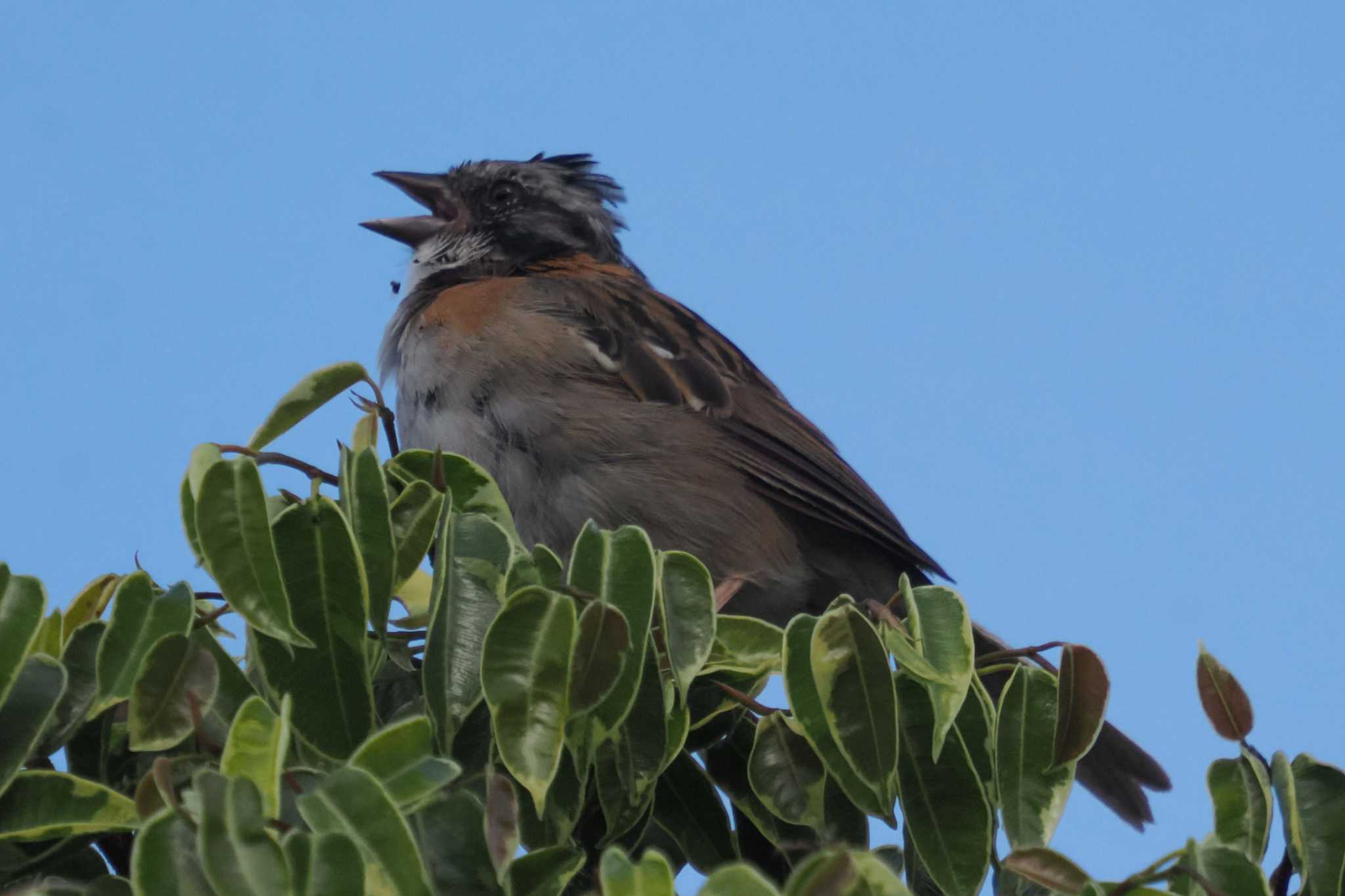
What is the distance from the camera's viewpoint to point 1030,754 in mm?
2256

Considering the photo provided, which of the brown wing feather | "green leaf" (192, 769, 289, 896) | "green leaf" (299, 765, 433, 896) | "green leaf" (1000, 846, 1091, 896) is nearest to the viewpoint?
"green leaf" (192, 769, 289, 896)

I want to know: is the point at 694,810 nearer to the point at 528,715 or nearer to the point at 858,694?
the point at 858,694

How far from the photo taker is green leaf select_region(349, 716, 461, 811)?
1.74 m

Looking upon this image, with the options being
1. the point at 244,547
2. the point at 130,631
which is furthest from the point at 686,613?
the point at 130,631

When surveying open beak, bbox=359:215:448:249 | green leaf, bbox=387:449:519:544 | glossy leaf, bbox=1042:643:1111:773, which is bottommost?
glossy leaf, bbox=1042:643:1111:773

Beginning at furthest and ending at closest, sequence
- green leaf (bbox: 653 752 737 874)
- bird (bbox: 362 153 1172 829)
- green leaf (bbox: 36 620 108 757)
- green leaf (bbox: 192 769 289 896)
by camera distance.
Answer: bird (bbox: 362 153 1172 829), green leaf (bbox: 653 752 737 874), green leaf (bbox: 36 620 108 757), green leaf (bbox: 192 769 289 896)

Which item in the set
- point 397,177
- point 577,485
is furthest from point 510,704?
point 397,177

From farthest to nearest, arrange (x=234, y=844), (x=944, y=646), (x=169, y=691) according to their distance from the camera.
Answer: (x=944, y=646) → (x=169, y=691) → (x=234, y=844)

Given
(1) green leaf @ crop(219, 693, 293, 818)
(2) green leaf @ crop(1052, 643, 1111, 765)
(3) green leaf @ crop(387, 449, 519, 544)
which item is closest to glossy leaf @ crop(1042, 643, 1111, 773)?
(2) green leaf @ crop(1052, 643, 1111, 765)

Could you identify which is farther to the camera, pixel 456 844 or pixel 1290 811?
pixel 1290 811

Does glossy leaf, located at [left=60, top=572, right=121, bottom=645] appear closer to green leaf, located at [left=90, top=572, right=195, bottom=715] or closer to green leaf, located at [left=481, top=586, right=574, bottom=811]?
green leaf, located at [left=90, top=572, right=195, bottom=715]

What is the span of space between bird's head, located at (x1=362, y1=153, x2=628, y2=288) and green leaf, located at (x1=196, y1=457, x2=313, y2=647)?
11.7 ft

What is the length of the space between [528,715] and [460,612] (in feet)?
0.81

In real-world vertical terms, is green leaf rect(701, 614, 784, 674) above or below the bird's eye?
below
